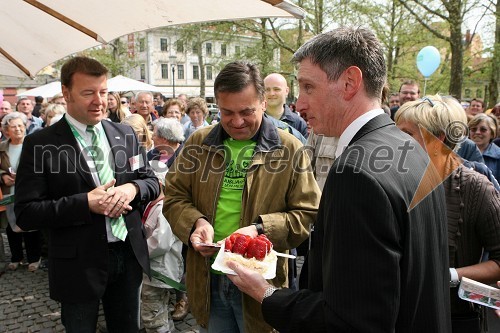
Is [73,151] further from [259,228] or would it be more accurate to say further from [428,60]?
[428,60]

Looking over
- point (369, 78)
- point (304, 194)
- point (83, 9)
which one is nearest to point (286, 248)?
point (304, 194)

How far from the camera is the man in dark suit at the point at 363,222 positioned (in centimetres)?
110

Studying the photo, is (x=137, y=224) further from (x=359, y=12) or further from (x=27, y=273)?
(x=359, y=12)

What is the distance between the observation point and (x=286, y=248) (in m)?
2.33

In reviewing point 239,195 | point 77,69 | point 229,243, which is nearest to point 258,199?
point 239,195

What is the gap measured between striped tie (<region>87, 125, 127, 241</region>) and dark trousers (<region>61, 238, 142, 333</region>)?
0.11 meters

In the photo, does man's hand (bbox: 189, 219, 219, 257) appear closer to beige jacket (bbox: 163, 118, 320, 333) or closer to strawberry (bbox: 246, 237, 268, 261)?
beige jacket (bbox: 163, 118, 320, 333)

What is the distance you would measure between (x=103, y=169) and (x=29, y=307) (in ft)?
9.18

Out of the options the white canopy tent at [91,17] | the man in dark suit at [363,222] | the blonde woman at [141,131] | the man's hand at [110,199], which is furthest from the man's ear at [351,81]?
the blonde woman at [141,131]

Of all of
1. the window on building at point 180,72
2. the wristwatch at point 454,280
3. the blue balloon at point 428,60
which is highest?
the window on building at point 180,72

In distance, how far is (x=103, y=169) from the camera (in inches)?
102

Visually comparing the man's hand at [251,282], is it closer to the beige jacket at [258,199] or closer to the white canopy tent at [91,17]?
the beige jacket at [258,199]

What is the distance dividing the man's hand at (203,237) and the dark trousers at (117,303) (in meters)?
0.70

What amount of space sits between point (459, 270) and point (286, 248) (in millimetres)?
912
